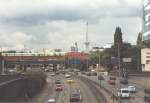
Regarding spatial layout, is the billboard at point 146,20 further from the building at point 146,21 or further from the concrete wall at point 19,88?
the concrete wall at point 19,88

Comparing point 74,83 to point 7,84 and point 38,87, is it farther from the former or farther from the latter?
point 7,84

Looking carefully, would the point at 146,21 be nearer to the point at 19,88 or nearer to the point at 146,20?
the point at 146,20

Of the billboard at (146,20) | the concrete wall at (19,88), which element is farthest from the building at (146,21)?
the concrete wall at (19,88)

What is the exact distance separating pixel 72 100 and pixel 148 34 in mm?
20347

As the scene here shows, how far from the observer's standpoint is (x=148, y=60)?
569 feet

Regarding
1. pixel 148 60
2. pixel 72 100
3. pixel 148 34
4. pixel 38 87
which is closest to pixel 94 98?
pixel 72 100

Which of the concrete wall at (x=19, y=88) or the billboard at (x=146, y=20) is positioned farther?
the billboard at (x=146, y=20)

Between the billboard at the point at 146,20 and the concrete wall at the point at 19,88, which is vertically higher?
the billboard at the point at 146,20

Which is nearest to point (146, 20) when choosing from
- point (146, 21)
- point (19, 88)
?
point (146, 21)

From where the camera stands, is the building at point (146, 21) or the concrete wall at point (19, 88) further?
the building at point (146, 21)

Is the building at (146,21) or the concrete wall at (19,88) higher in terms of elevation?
the building at (146,21)

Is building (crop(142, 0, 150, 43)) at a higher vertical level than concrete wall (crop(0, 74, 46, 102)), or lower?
higher

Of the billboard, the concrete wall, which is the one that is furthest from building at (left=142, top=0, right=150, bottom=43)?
the concrete wall

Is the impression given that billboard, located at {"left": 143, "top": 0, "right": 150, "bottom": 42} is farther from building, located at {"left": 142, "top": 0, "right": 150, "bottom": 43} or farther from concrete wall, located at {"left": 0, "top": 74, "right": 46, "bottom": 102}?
concrete wall, located at {"left": 0, "top": 74, "right": 46, "bottom": 102}
